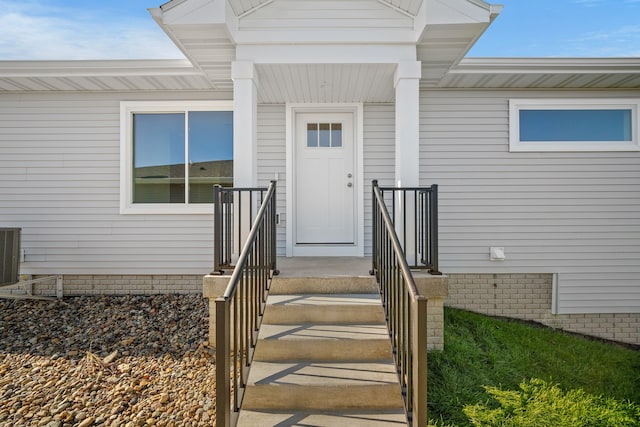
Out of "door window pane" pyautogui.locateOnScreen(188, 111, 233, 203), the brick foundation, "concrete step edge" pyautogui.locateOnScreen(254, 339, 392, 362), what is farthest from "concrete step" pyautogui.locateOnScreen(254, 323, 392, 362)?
"door window pane" pyautogui.locateOnScreen(188, 111, 233, 203)

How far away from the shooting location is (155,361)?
379 cm

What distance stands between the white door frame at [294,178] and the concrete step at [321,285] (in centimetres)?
179

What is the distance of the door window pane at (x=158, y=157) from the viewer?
571 cm

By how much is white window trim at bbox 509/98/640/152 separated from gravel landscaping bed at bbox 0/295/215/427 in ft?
16.1

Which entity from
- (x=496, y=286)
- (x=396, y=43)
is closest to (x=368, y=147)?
(x=396, y=43)

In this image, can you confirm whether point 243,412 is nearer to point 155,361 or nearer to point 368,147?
point 155,361

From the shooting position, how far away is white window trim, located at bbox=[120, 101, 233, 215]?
560cm

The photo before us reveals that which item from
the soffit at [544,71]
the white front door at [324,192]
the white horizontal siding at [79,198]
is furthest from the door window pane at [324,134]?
the white horizontal siding at [79,198]

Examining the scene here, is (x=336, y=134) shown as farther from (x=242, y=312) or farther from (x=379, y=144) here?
(x=242, y=312)

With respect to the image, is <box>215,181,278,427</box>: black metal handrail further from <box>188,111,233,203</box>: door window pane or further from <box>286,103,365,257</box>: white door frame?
<box>188,111,233,203</box>: door window pane

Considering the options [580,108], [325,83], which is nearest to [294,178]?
[325,83]

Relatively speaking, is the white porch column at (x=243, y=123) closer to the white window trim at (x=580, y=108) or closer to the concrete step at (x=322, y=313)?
the concrete step at (x=322, y=313)

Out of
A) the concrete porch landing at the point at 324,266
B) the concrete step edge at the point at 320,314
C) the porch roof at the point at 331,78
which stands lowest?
the concrete step edge at the point at 320,314

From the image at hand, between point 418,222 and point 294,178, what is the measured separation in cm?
202
